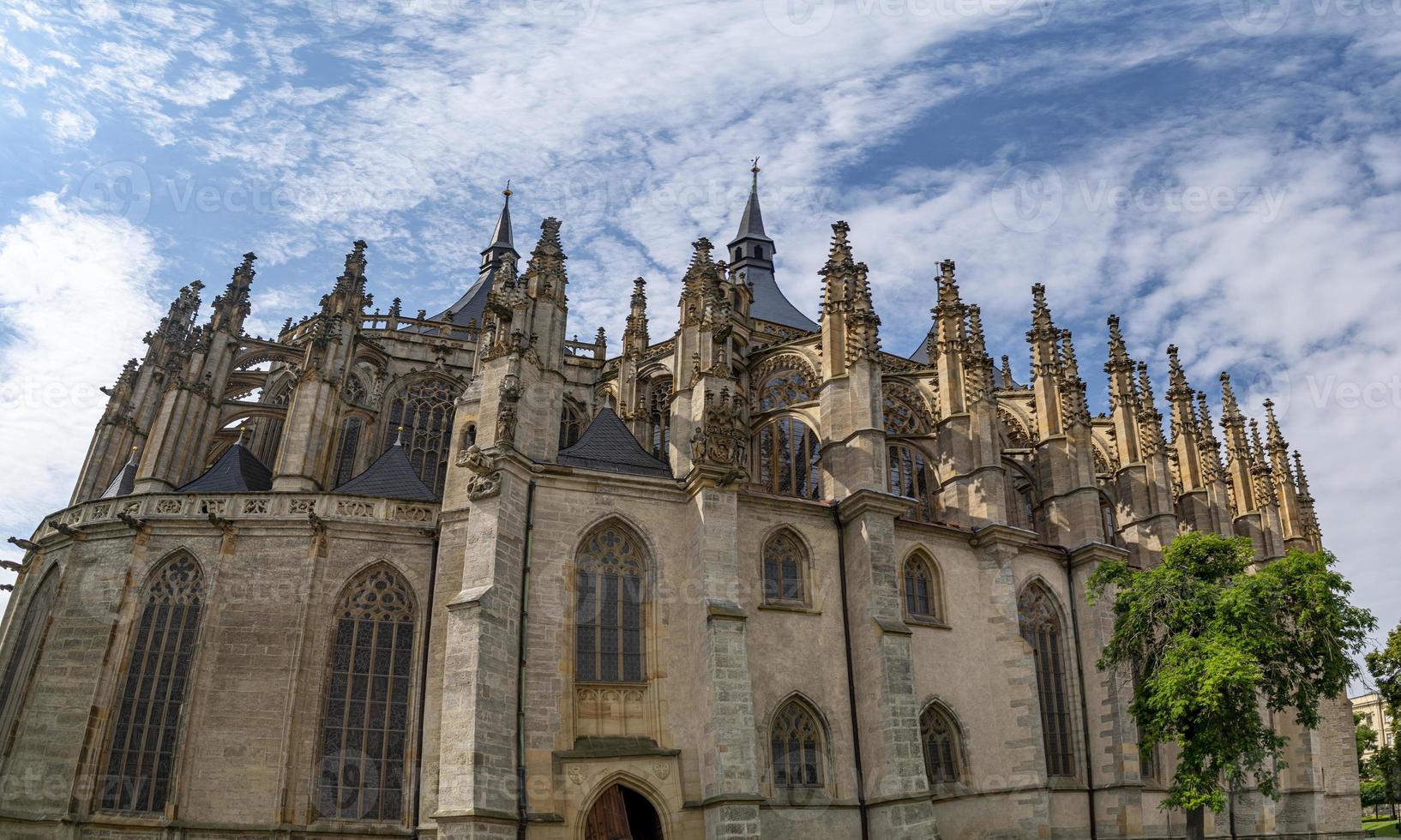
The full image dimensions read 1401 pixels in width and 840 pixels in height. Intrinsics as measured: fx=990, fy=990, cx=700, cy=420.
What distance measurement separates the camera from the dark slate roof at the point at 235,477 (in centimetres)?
2256

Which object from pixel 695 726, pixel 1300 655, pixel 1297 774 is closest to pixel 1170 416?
pixel 1297 774

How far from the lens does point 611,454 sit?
2100 cm

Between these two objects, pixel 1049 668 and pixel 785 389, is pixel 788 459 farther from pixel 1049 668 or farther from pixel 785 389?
pixel 1049 668

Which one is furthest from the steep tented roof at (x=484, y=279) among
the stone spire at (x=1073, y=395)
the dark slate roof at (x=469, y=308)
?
the stone spire at (x=1073, y=395)

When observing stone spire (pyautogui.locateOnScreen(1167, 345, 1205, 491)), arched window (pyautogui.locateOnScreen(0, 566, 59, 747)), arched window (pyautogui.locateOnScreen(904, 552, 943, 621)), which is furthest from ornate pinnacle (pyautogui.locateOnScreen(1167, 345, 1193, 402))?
arched window (pyautogui.locateOnScreen(0, 566, 59, 747))

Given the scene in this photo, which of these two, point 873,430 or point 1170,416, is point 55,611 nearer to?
point 873,430

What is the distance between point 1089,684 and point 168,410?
2386 cm

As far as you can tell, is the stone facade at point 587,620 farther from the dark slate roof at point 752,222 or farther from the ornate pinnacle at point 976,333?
the dark slate roof at point 752,222

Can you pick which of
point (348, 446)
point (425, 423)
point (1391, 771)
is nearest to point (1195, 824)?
point (425, 423)

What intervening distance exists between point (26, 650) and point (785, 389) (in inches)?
778

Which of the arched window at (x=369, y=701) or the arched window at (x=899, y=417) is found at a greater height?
the arched window at (x=899, y=417)

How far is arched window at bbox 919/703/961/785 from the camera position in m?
21.0

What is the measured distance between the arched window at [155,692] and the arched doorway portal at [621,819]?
8.65 m

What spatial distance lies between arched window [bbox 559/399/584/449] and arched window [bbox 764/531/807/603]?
11588 millimetres
